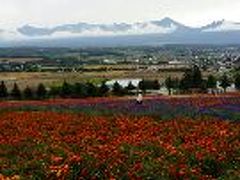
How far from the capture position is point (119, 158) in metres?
12.9

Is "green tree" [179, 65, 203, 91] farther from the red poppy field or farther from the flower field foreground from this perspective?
the flower field foreground

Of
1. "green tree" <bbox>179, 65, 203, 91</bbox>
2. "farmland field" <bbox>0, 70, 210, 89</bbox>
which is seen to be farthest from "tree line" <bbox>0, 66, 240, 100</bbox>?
"farmland field" <bbox>0, 70, 210, 89</bbox>

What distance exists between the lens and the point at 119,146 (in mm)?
14508

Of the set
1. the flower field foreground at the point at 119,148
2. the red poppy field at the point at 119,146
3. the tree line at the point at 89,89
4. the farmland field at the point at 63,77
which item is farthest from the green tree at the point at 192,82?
the flower field foreground at the point at 119,148

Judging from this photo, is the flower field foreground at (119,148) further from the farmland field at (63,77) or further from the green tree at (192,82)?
the farmland field at (63,77)

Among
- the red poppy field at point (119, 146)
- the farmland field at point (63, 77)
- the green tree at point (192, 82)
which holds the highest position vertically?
the red poppy field at point (119, 146)

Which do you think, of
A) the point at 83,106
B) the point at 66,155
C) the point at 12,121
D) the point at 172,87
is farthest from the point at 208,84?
the point at 66,155

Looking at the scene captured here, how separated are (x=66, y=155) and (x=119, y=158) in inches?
52.3

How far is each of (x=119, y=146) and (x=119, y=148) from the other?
33 cm

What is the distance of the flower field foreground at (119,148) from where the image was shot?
11703 mm

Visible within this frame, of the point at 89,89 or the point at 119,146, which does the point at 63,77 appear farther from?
the point at 119,146

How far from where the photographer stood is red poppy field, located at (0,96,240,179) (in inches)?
462

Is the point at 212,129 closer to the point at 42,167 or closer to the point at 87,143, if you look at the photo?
the point at 87,143

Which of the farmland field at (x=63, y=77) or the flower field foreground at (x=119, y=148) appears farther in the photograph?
the farmland field at (x=63, y=77)
